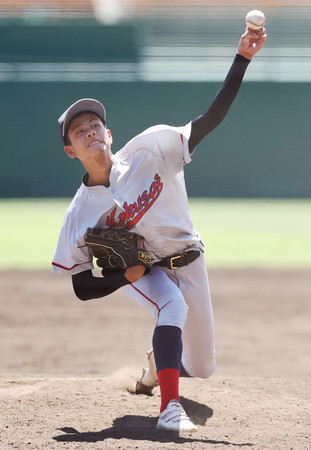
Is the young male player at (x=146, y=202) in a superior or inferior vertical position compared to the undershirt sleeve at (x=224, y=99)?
inferior

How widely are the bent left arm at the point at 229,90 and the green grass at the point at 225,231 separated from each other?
5072mm

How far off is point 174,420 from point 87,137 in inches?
54.2

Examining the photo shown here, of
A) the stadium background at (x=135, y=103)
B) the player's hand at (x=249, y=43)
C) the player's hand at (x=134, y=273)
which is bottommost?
the player's hand at (x=134, y=273)

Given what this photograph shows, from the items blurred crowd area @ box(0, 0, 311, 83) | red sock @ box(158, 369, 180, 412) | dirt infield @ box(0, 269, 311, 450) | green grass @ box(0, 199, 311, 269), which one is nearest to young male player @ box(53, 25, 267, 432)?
red sock @ box(158, 369, 180, 412)

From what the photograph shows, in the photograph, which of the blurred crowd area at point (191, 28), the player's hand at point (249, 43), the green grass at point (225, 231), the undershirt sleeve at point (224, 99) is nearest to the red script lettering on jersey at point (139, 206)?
the undershirt sleeve at point (224, 99)

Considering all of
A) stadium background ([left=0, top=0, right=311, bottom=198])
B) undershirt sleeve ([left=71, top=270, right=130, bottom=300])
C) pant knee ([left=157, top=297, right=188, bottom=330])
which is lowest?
pant knee ([left=157, top=297, right=188, bottom=330])

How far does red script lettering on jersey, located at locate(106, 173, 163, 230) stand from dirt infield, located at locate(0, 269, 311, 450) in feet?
3.10

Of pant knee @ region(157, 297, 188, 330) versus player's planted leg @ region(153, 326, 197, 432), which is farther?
pant knee @ region(157, 297, 188, 330)

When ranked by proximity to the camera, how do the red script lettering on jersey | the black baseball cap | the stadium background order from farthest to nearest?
the stadium background
the black baseball cap
the red script lettering on jersey

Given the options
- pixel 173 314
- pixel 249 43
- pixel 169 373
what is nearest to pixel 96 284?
pixel 173 314

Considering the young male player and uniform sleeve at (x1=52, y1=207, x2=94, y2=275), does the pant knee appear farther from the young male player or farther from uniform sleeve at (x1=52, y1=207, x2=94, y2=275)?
uniform sleeve at (x1=52, y1=207, x2=94, y2=275)

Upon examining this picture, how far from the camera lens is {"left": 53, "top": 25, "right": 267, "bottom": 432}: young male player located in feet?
10.6

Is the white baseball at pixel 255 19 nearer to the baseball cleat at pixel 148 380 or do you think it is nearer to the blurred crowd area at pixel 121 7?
the baseball cleat at pixel 148 380

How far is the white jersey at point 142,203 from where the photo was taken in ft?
10.8
